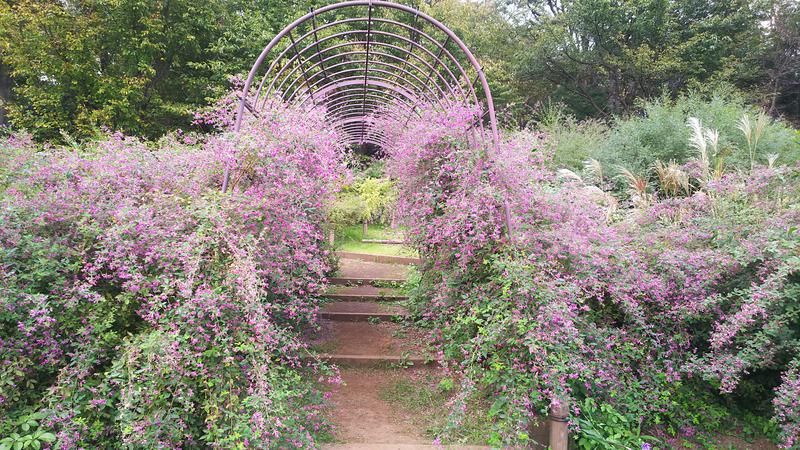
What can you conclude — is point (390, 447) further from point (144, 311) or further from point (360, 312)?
point (360, 312)

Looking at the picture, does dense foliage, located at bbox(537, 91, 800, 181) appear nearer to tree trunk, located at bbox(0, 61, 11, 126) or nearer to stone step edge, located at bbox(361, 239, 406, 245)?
stone step edge, located at bbox(361, 239, 406, 245)

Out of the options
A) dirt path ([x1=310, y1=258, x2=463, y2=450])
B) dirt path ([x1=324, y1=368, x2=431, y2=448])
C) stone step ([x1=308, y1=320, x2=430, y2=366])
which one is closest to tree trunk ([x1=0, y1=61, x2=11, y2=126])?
dirt path ([x1=310, y1=258, x2=463, y2=450])

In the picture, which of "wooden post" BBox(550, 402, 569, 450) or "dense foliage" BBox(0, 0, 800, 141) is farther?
"dense foliage" BBox(0, 0, 800, 141)

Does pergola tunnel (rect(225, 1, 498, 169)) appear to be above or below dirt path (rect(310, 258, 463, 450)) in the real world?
above

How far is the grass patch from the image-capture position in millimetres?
2719

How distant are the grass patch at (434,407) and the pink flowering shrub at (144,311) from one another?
730 millimetres

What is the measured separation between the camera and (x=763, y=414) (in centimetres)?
309

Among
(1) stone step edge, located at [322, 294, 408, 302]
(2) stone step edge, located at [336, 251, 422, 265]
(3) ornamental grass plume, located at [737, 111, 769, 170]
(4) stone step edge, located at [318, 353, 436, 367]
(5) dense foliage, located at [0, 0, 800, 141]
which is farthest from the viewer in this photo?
(5) dense foliage, located at [0, 0, 800, 141]

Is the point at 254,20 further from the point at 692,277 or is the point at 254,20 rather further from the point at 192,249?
the point at 692,277

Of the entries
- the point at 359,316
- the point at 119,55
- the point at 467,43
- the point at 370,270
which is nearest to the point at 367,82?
the point at 359,316

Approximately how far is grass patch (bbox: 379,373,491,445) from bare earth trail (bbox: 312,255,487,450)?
0.18 ft

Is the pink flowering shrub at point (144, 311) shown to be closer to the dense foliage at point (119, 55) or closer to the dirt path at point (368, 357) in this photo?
the dirt path at point (368, 357)

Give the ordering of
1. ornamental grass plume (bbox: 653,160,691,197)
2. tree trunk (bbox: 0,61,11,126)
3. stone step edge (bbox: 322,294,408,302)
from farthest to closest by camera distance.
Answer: tree trunk (bbox: 0,61,11,126)
stone step edge (bbox: 322,294,408,302)
ornamental grass plume (bbox: 653,160,691,197)

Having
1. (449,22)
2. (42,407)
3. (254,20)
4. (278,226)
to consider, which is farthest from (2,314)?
(449,22)
